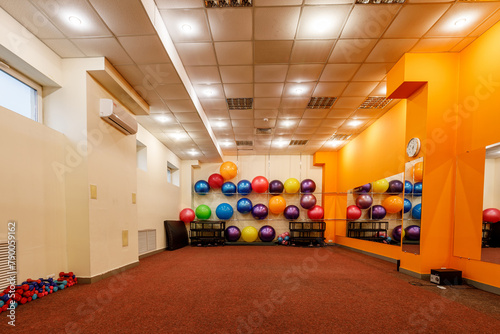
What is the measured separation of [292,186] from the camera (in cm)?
775

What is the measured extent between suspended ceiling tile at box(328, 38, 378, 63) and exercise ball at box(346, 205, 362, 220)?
14.1 ft

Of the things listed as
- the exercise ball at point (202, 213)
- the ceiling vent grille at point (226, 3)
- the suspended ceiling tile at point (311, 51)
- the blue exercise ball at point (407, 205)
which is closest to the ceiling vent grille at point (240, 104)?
the suspended ceiling tile at point (311, 51)

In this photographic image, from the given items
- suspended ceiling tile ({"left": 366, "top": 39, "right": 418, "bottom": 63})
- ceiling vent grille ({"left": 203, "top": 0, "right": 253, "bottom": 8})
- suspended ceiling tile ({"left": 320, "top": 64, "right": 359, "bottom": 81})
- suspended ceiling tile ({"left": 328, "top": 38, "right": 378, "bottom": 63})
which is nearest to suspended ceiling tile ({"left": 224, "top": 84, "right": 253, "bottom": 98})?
suspended ceiling tile ({"left": 320, "top": 64, "right": 359, "bottom": 81})

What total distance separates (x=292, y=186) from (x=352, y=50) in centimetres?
505

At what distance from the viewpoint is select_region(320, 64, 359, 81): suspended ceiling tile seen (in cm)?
354

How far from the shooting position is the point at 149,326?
1.94 meters

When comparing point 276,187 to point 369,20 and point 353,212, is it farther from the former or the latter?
point 369,20

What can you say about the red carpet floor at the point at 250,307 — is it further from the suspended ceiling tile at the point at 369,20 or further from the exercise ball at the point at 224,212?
the exercise ball at the point at 224,212

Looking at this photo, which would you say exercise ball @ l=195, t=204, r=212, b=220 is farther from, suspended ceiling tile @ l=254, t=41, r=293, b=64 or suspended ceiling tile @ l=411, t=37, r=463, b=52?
suspended ceiling tile @ l=411, t=37, r=463, b=52

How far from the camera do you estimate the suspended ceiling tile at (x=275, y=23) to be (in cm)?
260

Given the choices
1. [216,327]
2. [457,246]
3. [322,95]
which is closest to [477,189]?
[457,246]

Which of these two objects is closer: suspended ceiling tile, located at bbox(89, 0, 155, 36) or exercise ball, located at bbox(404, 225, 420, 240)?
suspended ceiling tile, located at bbox(89, 0, 155, 36)

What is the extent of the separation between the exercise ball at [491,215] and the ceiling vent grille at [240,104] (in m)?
3.77

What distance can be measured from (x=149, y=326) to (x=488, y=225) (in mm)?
3818
